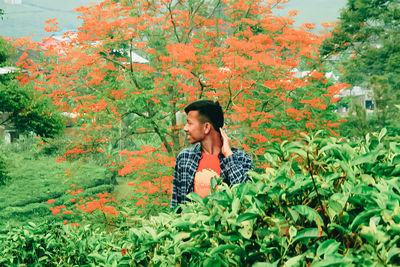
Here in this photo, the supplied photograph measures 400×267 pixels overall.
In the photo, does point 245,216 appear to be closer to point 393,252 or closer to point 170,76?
point 393,252

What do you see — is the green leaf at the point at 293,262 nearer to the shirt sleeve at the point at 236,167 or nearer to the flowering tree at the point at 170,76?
the shirt sleeve at the point at 236,167

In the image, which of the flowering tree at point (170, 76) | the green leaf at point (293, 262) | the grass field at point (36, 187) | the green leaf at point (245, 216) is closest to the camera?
the green leaf at point (293, 262)

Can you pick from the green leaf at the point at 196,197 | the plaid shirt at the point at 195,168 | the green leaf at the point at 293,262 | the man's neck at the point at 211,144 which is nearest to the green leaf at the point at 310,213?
the green leaf at the point at 293,262

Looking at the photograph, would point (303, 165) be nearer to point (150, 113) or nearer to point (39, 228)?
point (39, 228)

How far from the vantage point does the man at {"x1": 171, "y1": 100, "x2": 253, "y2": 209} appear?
10.2 ft

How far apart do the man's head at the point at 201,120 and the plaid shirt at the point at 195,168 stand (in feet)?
0.38

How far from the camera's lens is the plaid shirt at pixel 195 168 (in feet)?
10.1

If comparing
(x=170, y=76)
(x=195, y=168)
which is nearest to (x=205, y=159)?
(x=195, y=168)

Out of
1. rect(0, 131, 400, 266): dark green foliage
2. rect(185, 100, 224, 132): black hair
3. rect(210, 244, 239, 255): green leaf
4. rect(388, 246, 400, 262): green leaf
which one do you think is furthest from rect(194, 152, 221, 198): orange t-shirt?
rect(388, 246, 400, 262): green leaf

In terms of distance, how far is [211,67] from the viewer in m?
8.48

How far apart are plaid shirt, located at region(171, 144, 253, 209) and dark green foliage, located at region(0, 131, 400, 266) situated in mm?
1271

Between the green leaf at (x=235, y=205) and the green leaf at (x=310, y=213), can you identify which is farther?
the green leaf at (x=235, y=205)

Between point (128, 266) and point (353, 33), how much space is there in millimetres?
14401

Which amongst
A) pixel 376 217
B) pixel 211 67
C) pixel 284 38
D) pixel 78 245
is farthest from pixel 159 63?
pixel 376 217
